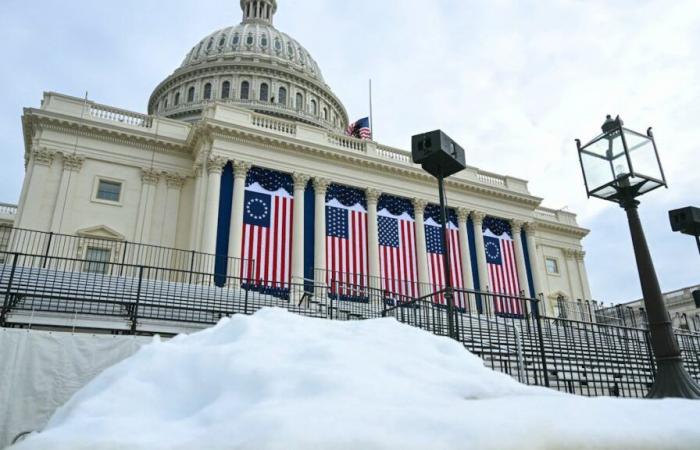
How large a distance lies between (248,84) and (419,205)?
30.3 meters

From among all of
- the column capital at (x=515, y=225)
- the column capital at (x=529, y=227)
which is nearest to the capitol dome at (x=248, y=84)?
the column capital at (x=515, y=225)

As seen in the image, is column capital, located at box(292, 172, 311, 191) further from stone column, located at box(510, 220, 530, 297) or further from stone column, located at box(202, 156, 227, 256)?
stone column, located at box(510, 220, 530, 297)

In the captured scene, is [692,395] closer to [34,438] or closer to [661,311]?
[661,311]

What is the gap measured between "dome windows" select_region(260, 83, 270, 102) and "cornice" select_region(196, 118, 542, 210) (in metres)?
26.1

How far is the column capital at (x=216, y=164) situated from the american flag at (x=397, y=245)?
9384mm

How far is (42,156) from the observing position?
2445 centimetres

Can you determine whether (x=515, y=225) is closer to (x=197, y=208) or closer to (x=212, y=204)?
(x=212, y=204)

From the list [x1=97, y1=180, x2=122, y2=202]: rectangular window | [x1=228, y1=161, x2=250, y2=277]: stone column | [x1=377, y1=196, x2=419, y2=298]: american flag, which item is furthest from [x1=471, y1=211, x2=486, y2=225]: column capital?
[x1=97, y1=180, x2=122, y2=202]: rectangular window

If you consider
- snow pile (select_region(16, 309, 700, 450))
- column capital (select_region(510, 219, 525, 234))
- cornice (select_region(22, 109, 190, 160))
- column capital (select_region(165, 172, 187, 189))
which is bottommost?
snow pile (select_region(16, 309, 700, 450))

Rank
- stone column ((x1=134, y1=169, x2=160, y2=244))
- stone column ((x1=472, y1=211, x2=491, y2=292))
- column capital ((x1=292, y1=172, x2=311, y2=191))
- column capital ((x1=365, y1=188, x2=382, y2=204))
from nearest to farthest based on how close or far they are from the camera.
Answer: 1. stone column ((x1=134, y1=169, x2=160, y2=244))
2. column capital ((x1=292, y1=172, x2=311, y2=191))
3. column capital ((x1=365, y1=188, x2=382, y2=204))
4. stone column ((x1=472, y1=211, x2=491, y2=292))

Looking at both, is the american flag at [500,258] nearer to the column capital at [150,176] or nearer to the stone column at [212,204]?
the stone column at [212,204]

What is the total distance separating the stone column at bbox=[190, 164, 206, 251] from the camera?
79.2ft

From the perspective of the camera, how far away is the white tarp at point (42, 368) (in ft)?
22.8

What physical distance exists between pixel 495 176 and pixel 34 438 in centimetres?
3466
